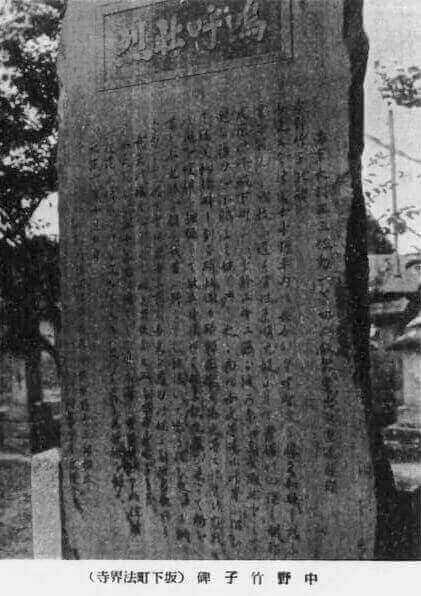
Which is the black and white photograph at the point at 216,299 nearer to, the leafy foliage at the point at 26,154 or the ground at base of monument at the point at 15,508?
the ground at base of monument at the point at 15,508

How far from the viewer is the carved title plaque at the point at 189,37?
2043mm

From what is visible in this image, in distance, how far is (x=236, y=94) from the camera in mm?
2080

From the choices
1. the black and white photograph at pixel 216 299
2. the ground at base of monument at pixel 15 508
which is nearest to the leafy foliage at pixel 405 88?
the black and white photograph at pixel 216 299

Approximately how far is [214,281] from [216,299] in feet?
0.20

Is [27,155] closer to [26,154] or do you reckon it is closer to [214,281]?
[26,154]

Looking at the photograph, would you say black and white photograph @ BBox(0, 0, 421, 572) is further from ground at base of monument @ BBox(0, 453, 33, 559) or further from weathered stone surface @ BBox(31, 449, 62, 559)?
ground at base of monument @ BBox(0, 453, 33, 559)

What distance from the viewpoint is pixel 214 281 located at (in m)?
2.09

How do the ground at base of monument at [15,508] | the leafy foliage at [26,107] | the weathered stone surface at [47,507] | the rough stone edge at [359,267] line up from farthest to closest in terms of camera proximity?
the leafy foliage at [26,107]
the ground at base of monument at [15,508]
the weathered stone surface at [47,507]
the rough stone edge at [359,267]

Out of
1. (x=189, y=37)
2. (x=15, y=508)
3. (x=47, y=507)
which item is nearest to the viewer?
(x=189, y=37)

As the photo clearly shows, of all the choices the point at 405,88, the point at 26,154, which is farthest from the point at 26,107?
the point at 405,88

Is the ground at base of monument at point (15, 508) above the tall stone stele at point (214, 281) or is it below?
below
